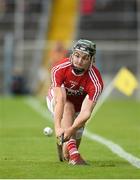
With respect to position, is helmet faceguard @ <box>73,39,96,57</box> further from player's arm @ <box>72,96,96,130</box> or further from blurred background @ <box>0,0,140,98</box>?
blurred background @ <box>0,0,140,98</box>

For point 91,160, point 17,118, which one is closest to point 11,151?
point 91,160

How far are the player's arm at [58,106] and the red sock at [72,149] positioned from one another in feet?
1.24

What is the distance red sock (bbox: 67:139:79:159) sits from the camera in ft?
34.3

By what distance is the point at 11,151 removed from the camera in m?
12.3

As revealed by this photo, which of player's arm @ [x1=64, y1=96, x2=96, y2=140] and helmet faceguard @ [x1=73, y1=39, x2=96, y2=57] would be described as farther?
helmet faceguard @ [x1=73, y1=39, x2=96, y2=57]

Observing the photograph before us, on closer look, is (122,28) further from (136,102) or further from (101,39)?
(136,102)

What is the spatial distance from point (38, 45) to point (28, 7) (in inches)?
115

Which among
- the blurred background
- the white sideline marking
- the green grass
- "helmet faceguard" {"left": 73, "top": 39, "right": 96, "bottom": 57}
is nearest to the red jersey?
"helmet faceguard" {"left": 73, "top": 39, "right": 96, "bottom": 57}

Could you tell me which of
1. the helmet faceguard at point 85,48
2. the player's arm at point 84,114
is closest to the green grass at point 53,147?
the player's arm at point 84,114

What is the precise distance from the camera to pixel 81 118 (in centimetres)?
1030

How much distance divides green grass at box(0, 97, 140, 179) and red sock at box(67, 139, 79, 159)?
151 millimetres

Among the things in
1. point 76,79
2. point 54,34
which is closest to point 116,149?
point 76,79

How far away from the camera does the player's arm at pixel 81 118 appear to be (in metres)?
10.2

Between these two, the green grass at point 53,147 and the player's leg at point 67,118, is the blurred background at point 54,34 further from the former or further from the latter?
the player's leg at point 67,118
